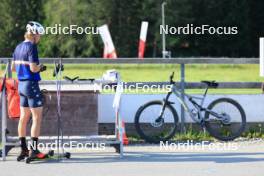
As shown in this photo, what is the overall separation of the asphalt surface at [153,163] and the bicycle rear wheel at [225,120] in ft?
2.05

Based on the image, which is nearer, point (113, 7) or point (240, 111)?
point (240, 111)

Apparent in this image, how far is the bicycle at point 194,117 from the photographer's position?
11578 mm

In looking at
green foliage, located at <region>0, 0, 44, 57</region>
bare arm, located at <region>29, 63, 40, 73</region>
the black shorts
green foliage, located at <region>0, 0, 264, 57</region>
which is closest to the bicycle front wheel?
the black shorts

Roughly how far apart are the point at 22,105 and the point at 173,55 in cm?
5909

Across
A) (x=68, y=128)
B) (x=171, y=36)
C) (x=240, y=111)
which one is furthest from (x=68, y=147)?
(x=171, y=36)

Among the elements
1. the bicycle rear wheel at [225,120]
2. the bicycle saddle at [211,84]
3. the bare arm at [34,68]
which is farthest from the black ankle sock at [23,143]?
the bicycle saddle at [211,84]

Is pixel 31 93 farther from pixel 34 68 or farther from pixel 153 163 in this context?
pixel 153 163

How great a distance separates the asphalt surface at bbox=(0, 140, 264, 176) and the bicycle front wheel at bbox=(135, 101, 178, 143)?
0.48 m

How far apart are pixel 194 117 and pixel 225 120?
51 cm

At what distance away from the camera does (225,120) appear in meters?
11.7

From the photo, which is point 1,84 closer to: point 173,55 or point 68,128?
point 68,128

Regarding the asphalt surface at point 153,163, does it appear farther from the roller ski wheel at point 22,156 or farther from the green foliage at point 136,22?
the green foliage at point 136,22

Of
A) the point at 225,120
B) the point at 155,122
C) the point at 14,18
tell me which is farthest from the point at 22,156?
the point at 14,18

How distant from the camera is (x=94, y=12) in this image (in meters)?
68.2
